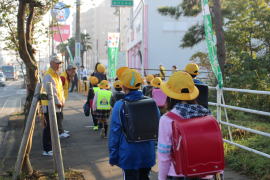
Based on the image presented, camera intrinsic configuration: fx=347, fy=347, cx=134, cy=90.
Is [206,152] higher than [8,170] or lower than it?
higher

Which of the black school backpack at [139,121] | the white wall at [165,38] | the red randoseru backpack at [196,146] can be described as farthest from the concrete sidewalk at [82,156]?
the white wall at [165,38]

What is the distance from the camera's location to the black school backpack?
10.7 feet

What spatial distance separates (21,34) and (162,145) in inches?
138

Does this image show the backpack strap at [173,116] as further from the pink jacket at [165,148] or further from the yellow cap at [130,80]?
the yellow cap at [130,80]

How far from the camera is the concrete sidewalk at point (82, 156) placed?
18.0 feet

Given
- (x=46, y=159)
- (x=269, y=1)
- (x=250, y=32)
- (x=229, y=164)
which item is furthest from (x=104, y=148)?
(x=269, y=1)

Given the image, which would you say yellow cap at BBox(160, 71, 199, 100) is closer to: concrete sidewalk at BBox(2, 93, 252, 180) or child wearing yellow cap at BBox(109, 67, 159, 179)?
child wearing yellow cap at BBox(109, 67, 159, 179)

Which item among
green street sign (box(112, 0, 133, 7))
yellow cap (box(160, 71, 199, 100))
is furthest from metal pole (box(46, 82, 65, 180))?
green street sign (box(112, 0, 133, 7))

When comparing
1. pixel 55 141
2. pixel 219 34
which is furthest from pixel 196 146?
pixel 219 34

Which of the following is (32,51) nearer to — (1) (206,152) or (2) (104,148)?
(2) (104,148)

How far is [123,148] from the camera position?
3.34 meters

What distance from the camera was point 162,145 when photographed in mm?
2680

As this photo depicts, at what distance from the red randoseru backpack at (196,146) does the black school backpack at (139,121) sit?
684 millimetres

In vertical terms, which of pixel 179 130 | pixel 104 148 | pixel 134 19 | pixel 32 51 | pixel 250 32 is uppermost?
pixel 134 19
